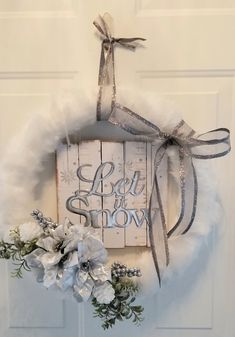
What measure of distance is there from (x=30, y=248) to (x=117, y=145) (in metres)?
0.33

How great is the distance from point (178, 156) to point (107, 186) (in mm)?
191

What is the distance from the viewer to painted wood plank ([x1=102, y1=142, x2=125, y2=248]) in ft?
Result: 3.63

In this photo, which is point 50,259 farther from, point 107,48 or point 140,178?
point 107,48

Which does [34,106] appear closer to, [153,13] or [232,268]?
[153,13]

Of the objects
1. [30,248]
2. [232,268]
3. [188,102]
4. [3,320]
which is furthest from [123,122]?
[3,320]

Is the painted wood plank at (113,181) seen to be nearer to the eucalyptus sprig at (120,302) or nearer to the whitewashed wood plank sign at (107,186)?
the whitewashed wood plank sign at (107,186)

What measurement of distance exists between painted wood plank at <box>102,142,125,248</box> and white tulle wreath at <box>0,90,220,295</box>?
8cm

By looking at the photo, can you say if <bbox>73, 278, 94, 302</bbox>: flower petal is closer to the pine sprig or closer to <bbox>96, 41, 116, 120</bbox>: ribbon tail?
the pine sprig

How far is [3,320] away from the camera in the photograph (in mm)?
1213

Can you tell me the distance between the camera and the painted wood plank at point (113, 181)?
1.11 metres

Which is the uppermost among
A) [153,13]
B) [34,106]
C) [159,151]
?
[153,13]

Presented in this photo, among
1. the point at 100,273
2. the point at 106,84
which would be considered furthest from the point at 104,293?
the point at 106,84

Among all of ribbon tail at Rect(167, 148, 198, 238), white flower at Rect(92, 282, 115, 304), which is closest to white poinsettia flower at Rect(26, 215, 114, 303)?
white flower at Rect(92, 282, 115, 304)

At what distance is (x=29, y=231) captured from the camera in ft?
3.34
